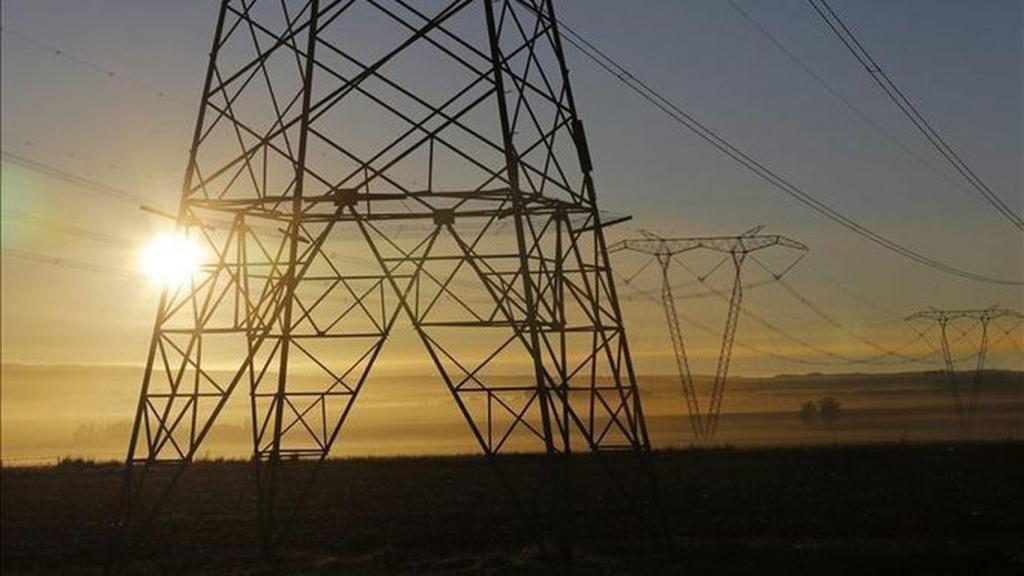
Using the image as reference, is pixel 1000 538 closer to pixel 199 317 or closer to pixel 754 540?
pixel 754 540

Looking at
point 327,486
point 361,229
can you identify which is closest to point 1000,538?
point 361,229

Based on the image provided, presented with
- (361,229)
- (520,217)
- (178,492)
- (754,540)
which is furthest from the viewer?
(178,492)

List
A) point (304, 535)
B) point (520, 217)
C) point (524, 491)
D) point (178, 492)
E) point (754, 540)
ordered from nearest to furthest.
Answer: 1. point (520, 217)
2. point (754, 540)
3. point (304, 535)
4. point (524, 491)
5. point (178, 492)

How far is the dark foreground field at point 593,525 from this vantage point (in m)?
24.2

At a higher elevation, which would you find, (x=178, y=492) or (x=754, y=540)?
(x=178, y=492)

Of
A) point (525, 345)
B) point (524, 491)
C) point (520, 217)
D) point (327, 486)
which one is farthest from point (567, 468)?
point (327, 486)

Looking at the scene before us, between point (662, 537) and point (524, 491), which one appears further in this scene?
point (524, 491)

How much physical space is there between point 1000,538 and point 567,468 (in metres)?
12.6

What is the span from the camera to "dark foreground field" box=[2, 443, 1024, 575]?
79.5ft

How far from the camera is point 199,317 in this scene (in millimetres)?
23281

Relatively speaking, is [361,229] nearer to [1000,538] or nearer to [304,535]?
[304,535]

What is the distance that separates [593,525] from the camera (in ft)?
105

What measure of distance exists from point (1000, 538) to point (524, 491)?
2057 centimetres

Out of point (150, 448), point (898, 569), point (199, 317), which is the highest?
point (199, 317)
